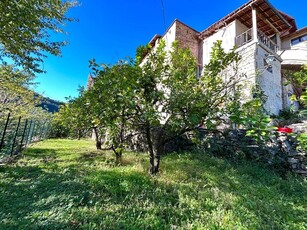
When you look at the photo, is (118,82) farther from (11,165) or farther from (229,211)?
(11,165)

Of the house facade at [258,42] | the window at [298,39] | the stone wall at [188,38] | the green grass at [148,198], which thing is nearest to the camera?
the green grass at [148,198]

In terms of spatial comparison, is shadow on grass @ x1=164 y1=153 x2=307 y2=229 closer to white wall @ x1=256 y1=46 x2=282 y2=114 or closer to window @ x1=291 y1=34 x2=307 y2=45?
white wall @ x1=256 y1=46 x2=282 y2=114

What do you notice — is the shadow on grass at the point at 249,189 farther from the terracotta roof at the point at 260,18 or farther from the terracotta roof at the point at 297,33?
the terracotta roof at the point at 297,33

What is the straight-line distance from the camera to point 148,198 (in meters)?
3.46

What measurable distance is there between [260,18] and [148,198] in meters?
13.4

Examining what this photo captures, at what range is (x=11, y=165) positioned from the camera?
17.5 feet

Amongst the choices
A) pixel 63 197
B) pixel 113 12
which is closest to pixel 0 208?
pixel 63 197

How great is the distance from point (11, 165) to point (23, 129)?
158 inches

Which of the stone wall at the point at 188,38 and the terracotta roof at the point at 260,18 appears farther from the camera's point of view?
the stone wall at the point at 188,38

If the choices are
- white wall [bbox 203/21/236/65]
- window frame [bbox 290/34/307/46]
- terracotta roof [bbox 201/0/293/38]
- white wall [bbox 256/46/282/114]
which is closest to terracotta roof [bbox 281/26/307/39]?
window frame [bbox 290/34/307/46]

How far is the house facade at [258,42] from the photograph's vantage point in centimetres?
991

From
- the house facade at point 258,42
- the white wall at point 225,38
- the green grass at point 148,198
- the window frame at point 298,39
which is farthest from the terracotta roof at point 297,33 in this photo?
the green grass at point 148,198

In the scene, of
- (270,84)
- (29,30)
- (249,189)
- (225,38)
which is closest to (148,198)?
(249,189)

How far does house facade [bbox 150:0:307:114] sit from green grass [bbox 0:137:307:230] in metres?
5.59
